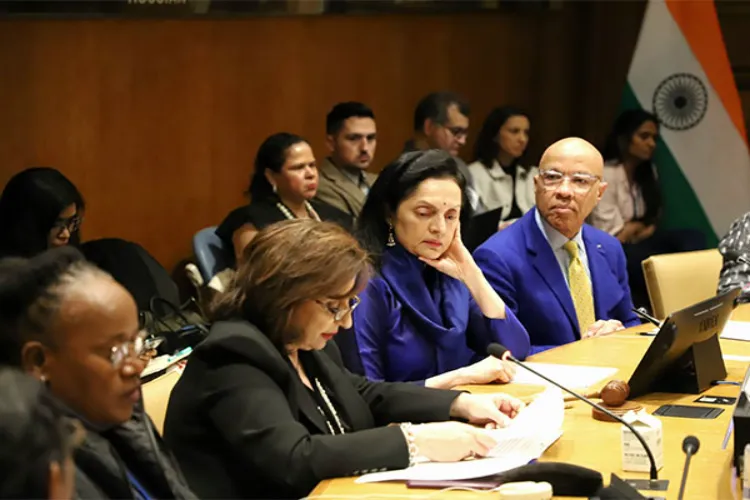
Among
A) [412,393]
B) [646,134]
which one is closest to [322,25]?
[646,134]

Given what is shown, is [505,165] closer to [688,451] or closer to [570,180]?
[570,180]

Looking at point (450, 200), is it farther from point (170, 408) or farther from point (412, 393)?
point (170, 408)

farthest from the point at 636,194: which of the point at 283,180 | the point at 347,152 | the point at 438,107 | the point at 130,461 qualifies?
the point at 130,461

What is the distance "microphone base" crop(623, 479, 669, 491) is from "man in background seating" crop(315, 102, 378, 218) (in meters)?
3.55

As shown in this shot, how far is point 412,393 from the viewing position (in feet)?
9.55

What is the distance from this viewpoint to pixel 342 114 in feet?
19.5

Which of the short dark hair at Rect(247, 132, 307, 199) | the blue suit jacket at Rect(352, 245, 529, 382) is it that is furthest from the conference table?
the short dark hair at Rect(247, 132, 307, 199)

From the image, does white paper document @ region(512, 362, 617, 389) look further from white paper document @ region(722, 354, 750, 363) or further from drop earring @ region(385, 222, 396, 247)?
drop earring @ region(385, 222, 396, 247)

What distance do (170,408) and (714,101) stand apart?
533 centimetres

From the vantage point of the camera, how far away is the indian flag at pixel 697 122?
7.05 metres

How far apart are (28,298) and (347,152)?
4038 millimetres

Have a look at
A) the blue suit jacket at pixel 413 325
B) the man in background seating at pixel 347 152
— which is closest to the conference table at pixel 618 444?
the blue suit jacket at pixel 413 325

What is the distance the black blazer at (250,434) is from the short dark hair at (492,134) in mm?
4295

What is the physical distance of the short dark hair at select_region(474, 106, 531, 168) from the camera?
6.69 meters
